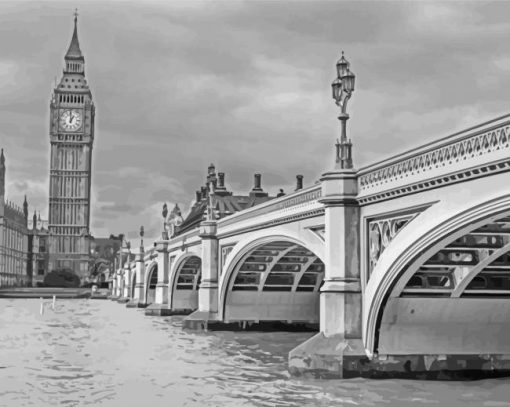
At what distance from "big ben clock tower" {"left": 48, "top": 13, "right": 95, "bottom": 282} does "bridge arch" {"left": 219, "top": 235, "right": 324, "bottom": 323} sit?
12827 cm

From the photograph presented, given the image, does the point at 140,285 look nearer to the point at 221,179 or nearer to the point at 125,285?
the point at 221,179

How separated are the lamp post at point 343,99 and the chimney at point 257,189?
6894cm

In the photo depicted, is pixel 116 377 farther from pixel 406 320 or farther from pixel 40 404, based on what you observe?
pixel 406 320

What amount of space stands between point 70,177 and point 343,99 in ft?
500

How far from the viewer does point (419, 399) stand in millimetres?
18078

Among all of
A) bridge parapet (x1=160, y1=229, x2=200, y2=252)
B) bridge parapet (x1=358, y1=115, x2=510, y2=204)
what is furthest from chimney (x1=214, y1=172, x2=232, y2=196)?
bridge parapet (x1=358, y1=115, x2=510, y2=204)

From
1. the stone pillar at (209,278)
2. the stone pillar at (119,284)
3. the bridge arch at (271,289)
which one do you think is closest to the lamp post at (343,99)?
the bridge arch at (271,289)

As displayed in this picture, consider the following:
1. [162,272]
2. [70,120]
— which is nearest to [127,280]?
[162,272]

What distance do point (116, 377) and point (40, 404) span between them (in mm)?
4773

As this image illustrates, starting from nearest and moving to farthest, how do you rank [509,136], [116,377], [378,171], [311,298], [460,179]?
[509,136] → [460,179] → [378,171] → [116,377] → [311,298]

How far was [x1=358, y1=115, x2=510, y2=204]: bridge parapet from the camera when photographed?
14094mm

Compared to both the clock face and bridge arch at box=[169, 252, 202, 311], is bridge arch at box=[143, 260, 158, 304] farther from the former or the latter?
the clock face

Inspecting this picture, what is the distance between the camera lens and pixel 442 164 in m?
16.1

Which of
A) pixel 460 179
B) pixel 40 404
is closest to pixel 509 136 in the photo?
pixel 460 179
